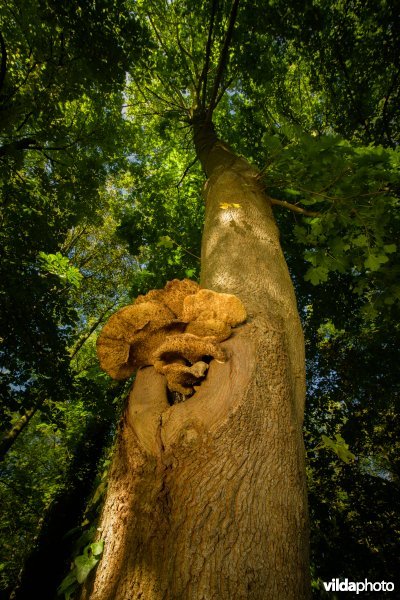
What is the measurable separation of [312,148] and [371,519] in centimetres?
837

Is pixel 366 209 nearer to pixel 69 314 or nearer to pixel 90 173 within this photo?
pixel 69 314

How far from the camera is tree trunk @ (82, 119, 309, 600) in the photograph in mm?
848

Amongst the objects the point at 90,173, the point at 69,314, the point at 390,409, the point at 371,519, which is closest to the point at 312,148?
the point at 69,314

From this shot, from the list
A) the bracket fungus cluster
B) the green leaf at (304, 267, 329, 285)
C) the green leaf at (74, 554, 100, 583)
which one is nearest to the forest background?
the green leaf at (304, 267, 329, 285)

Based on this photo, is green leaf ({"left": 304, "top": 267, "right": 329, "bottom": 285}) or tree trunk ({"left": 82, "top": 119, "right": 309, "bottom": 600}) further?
green leaf ({"left": 304, "top": 267, "right": 329, "bottom": 285})

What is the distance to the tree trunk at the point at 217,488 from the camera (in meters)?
0.85

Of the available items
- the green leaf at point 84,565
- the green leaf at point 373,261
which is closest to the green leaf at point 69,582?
the green leaf at point 84,565

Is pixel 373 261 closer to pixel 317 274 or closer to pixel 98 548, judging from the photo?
pixel 317 274

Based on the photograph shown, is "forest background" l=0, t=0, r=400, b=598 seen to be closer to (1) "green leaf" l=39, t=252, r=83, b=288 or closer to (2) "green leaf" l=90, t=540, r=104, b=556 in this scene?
(1) "green leaf" l=39, t=252, r=83, b=288

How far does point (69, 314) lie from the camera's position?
5.92 m

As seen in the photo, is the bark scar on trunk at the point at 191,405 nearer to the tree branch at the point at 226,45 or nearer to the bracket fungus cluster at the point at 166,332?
the bracket fungus cluster at the point at 166,332

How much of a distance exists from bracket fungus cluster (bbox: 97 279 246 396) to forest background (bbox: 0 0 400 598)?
90 centimetres

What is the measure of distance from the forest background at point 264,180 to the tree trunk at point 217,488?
793 mm

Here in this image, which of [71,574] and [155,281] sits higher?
[155,281]
